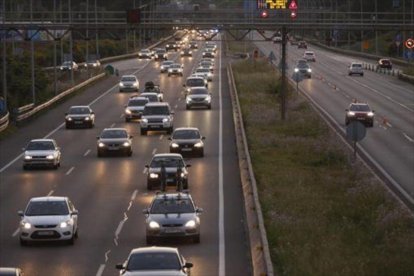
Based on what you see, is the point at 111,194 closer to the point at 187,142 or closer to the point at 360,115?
the point at 187,142

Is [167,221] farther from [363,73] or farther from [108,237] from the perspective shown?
[363,73]

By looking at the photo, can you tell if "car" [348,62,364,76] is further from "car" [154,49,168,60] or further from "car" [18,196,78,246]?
"car" [18,196,78,246]

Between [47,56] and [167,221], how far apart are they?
352 feet

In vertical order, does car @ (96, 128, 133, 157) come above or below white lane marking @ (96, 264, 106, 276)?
above

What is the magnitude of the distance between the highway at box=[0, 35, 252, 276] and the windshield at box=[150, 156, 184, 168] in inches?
40.8

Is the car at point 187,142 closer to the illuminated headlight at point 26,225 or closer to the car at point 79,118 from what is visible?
the car at point 79,118

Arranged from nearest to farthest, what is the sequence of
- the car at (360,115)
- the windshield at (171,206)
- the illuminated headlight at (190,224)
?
the illuminated headlight at (190,224) → the windshield at (171,206) → the car at (360,115)

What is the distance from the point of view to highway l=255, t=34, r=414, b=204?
1891 inches

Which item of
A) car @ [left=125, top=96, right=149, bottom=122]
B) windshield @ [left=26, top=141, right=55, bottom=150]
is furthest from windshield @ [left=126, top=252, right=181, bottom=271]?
car @ [left=125, top=96, right=149, bottom=122]

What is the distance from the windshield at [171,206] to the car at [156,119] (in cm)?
3100

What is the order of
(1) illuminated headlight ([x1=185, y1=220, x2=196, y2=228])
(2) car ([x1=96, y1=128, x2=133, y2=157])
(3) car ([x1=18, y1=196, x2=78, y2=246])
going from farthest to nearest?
1. (2) car ([x1=96, y1=128, x2=133, y2=157])
2. (3) car ([x1=18, y1=196, x2=78, y2=246])
3. (1) illuminated headlight ([x1=185, y1=220, x2=196, y2=228])

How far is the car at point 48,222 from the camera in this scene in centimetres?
2973

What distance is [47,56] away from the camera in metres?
135

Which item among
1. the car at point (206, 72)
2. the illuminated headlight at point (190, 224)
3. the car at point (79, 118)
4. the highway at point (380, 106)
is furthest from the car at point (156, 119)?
the car at point (206, 72)
